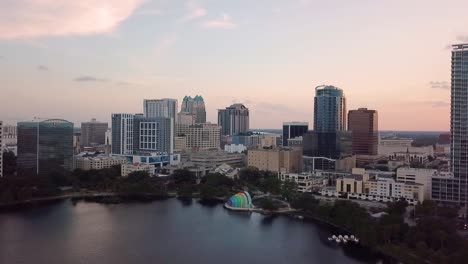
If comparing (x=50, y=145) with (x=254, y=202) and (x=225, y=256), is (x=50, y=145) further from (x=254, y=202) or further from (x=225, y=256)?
(x=225, y=256)

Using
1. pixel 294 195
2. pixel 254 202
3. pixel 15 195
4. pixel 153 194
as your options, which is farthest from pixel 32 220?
pixel 294 195

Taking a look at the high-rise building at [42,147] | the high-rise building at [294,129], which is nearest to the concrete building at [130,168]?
the high-rise building at [42,147]

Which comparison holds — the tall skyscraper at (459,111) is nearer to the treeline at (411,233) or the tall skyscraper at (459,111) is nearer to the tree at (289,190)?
the treeline at (411,233)

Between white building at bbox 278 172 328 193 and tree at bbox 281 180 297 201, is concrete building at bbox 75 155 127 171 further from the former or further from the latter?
tree at bbox 281 180 297 201

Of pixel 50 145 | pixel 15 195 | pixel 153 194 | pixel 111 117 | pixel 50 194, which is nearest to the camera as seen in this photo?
pixel 15 195

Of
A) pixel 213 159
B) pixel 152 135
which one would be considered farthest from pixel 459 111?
pixel 152 135

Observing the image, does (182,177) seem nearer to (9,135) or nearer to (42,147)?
(42,147)
